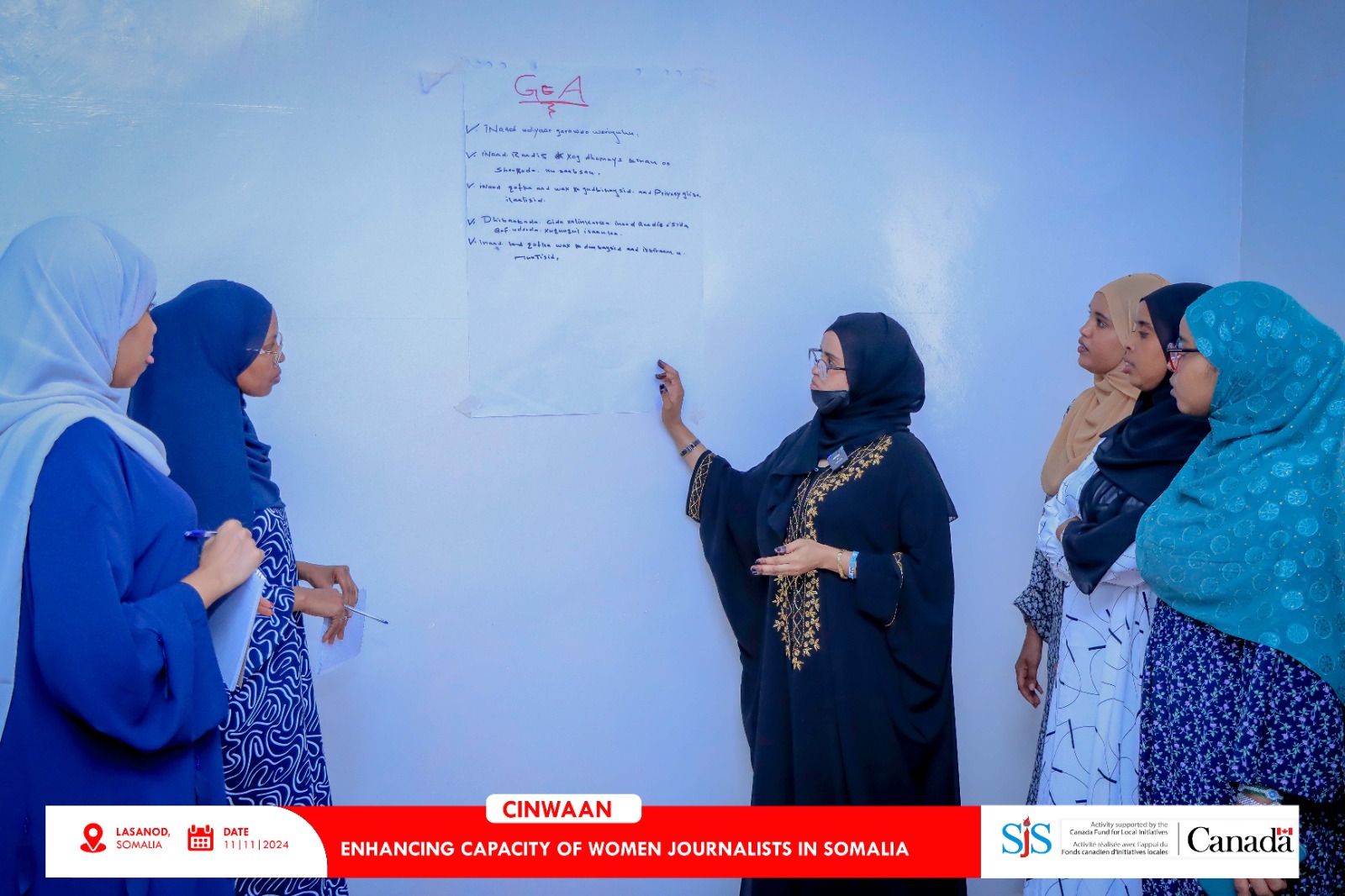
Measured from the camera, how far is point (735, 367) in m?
2.41

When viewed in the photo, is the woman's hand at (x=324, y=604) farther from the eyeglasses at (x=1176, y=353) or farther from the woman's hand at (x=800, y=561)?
the eyeglasses at (x=1176, y=353)

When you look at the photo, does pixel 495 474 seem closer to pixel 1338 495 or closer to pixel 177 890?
pixel 177 890

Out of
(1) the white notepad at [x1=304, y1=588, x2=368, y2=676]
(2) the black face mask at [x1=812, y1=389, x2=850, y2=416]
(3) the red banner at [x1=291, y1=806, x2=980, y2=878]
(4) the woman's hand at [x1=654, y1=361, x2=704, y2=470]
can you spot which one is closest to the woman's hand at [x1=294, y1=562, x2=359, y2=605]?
(1) the white notepad at [x1=304, y1=588, x2=368, y2=676]

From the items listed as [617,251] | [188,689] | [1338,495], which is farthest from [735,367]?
[188,689]

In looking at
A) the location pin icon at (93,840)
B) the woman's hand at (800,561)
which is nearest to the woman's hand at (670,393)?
the woman's hand at (800,561)

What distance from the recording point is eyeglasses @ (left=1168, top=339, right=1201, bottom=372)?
162cm

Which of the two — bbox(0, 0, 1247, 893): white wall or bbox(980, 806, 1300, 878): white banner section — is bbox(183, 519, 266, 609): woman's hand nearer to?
bbox(0, 0, 1247, 893): white wall

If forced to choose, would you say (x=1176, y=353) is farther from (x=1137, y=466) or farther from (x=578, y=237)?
(x=578, y=237)

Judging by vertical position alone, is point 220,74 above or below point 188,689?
above

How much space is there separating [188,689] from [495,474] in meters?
1.08

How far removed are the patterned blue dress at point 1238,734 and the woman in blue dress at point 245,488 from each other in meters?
1.48

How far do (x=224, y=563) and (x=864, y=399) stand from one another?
4.52 feet

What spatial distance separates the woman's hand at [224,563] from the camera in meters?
1.28

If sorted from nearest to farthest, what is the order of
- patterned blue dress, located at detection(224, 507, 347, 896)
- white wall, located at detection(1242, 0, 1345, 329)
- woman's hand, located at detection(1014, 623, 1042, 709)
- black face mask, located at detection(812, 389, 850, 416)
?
patterned blue dress, located at detection(224, 507, 347, 896) < black face mask, located at detection(812, 389, 850, 416) < woman's hand, located at detection(1014, 623, 1042, 709) < white wall, located at detection(1242, 0, 1345, 329)
